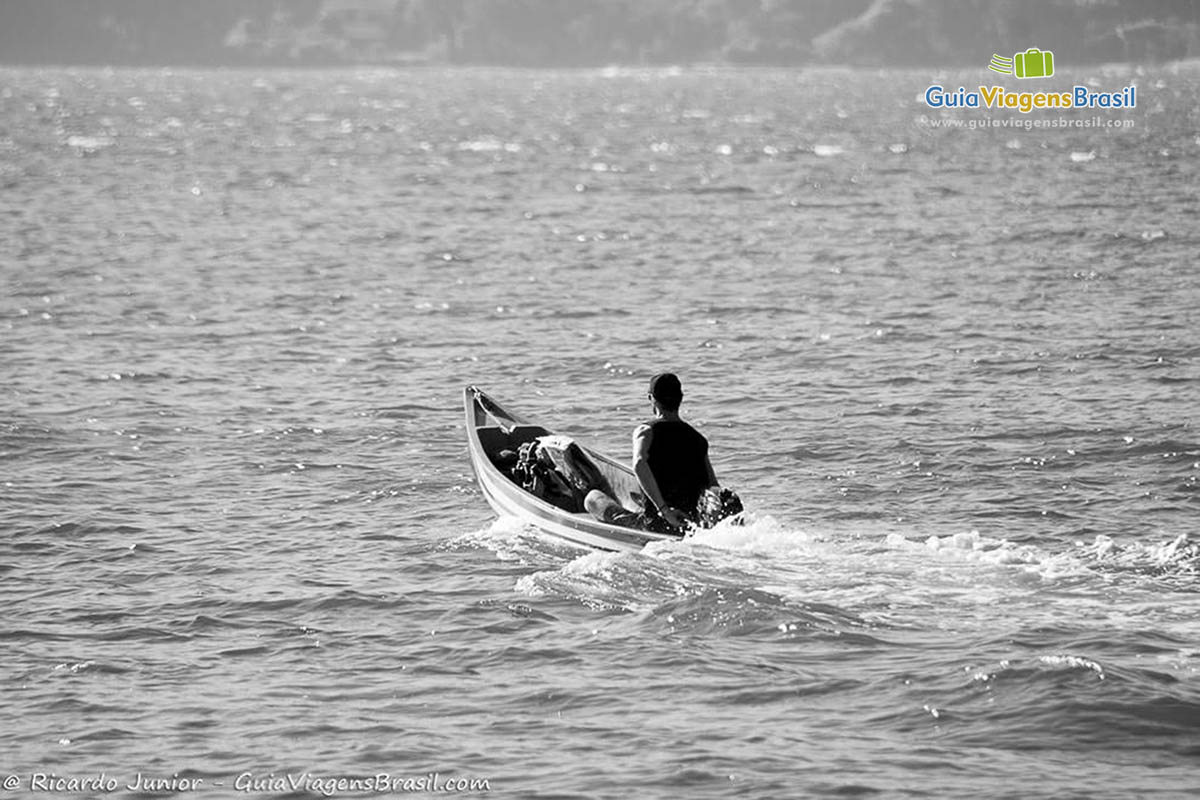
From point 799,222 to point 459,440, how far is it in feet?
95.9

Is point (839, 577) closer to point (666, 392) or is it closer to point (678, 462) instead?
point (678, 462)

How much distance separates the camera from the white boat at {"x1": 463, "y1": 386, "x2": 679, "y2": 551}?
17.6m

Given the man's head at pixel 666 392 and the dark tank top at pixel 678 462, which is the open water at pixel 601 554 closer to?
the dark tank top at pixel 678 462

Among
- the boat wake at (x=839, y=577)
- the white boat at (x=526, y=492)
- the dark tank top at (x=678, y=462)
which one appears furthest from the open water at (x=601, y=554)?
the dark tank top at (x=678, y=462)

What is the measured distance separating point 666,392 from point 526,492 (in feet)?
8.91

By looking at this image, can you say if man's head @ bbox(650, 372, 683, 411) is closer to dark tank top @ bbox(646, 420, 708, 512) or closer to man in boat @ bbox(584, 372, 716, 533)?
man in boat @ bbox(584, 372, 716, 533)

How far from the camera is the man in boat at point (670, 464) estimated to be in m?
17.4

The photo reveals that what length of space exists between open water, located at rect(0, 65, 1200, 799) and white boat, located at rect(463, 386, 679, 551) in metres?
0.36

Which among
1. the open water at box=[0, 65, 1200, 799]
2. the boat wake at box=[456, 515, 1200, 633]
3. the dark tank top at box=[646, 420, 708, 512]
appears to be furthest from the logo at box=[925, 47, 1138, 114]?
the dark tank top at box=[646, 420, 708, 512]

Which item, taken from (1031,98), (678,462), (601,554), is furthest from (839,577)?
(1031,98)

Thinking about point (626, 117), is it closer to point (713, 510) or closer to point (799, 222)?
point (799, 222)

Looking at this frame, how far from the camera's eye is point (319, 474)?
Result: 22.5 meters

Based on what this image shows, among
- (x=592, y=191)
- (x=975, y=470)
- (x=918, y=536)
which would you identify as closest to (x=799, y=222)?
(x=592, y=191)

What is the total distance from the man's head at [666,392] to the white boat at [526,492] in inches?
53.1
